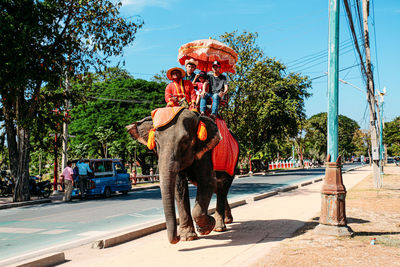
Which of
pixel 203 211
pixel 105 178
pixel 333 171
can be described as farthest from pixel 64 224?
pixel 105 178

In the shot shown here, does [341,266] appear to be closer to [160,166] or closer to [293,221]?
[160,166]

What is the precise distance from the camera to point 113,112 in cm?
3625

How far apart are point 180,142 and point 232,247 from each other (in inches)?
76.8

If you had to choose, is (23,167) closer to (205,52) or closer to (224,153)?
(205,52)

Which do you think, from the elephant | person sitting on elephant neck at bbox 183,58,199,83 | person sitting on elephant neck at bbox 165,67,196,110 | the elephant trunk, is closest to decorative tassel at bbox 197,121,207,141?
the elephant

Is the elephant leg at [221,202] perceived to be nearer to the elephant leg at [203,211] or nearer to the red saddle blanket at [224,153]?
the red saddle blanket at [224,153]

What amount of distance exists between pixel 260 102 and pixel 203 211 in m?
34.0

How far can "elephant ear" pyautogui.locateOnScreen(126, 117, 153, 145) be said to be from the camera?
7.02 m

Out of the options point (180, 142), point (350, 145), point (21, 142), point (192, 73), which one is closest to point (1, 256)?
point (180, 142)

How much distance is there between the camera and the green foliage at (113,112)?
113ft

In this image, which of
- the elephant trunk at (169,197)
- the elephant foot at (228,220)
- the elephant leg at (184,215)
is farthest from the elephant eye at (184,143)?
the elephant foot at (228,220)

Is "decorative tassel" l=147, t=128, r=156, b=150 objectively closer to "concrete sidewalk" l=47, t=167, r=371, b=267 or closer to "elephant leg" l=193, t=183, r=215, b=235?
"elephant leg" l=193, t=183, r=215, b=235

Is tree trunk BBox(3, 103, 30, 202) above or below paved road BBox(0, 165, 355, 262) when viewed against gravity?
above

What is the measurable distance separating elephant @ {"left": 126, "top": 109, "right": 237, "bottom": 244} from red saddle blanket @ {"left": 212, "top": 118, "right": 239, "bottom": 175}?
1.68ft
